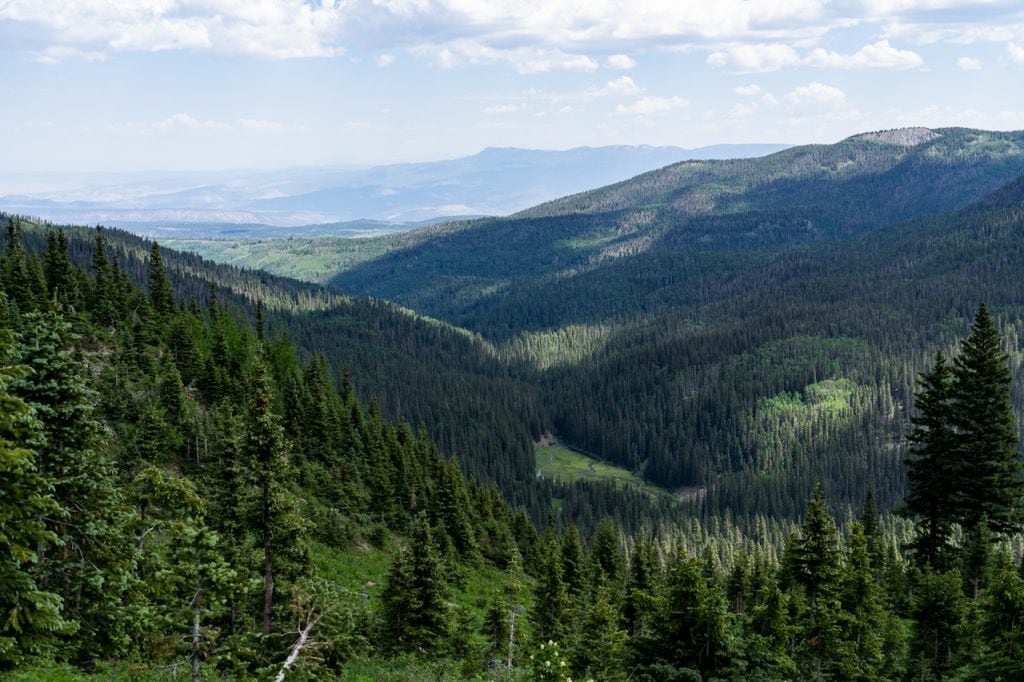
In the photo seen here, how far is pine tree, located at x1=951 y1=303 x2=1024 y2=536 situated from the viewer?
4166 centimetres

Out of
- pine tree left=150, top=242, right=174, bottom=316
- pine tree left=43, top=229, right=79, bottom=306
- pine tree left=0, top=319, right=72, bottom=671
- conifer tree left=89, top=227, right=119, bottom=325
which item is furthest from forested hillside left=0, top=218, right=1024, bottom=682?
pine tree left=150, top=242, right=174, bottom=316

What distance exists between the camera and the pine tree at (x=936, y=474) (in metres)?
42.8

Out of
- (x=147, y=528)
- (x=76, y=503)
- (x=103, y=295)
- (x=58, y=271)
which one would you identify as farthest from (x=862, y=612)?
(x=58, y=271)

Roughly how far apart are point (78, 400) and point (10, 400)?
29.8 feet

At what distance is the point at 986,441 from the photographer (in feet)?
137

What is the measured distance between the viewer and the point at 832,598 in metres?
37.5

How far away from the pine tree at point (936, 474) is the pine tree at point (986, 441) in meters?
0.42

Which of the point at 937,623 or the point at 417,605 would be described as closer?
the point at 937,623

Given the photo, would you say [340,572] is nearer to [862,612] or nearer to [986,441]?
[862,612]

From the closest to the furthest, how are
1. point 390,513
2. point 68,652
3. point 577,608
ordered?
1. point 68,652
2. point 577,608
3. point 390,513

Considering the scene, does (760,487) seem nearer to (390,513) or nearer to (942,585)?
(390,513)

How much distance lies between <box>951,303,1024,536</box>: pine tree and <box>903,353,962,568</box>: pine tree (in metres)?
0.42

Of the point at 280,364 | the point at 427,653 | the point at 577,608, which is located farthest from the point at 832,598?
the point at 280,364

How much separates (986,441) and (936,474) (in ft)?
10.3
